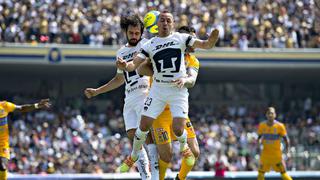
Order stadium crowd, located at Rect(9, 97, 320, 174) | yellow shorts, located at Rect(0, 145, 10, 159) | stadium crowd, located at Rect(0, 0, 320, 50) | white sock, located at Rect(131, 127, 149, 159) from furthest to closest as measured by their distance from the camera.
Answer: stadium crowd, located at Rect(0, 0, 320, 50) → stadium crowd, located at Rect(9, 97, 320, 174) → yellow shorts, located at Rect(0, 145, 10, 159) → white sock, located at Rect(131, 127, 149, 159)

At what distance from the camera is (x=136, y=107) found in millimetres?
12320

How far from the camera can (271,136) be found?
2086 cm

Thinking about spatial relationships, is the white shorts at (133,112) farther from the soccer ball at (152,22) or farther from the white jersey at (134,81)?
the soccer ball at (152,22)

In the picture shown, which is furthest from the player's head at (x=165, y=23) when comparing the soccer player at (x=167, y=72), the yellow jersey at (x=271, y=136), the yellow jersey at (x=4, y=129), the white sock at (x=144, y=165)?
the yellow jersey at (x=271, y=136)

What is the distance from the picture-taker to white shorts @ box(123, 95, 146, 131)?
40.3 feet

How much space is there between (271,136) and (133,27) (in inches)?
373

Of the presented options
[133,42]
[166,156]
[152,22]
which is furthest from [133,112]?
[152,22]

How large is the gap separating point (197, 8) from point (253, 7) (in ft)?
9.01

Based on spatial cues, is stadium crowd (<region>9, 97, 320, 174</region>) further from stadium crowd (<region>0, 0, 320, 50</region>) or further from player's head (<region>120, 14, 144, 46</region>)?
player's head (<region>120, 14, 144, 46</region>)

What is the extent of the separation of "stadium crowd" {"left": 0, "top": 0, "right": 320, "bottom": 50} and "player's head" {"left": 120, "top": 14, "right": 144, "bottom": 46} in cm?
1767


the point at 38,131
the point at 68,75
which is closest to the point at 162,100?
the point at 38,131

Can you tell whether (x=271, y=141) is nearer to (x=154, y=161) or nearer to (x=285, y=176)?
(x=285, y=176)

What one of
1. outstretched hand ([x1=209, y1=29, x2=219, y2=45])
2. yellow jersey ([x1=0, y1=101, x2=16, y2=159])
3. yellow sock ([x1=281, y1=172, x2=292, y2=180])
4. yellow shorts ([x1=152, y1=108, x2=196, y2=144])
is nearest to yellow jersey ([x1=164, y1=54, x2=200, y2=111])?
yellow shorts ([x1=152, y1=108, x2=196, y2=144])

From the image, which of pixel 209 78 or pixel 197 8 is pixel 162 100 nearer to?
pixel 197 8
